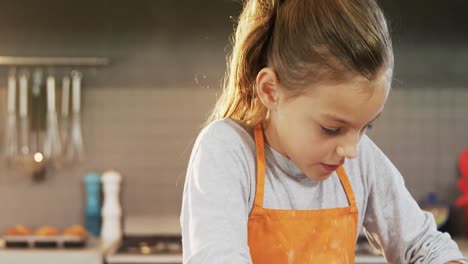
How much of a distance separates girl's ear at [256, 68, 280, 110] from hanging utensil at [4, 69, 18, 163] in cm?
188

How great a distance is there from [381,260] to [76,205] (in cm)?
115

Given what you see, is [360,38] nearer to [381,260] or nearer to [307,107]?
[307,107]

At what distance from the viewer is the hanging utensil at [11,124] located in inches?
106

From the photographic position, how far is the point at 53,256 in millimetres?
2314

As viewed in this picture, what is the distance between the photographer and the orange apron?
1.03 metres

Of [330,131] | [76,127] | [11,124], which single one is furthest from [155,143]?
[330,131]

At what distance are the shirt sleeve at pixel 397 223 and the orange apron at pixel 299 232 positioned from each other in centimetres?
4

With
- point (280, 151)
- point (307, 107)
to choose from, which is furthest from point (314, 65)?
point (280, 151)

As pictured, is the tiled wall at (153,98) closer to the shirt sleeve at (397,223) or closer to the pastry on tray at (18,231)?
the pastry on tray at (18,231)

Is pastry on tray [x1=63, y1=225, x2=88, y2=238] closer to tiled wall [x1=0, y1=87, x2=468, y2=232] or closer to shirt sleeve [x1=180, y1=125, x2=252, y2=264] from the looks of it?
tiled wall [x1=0, y1=87, x2=468, y2=232]

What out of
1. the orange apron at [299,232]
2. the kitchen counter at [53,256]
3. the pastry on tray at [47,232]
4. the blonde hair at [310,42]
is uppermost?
the blonde hair at [310,42]

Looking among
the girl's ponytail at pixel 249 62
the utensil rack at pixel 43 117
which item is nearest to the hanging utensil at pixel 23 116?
the utensil rack at pixel 43 117

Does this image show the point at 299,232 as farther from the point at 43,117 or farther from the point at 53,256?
the point at 43,117

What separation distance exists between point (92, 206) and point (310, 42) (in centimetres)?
192
